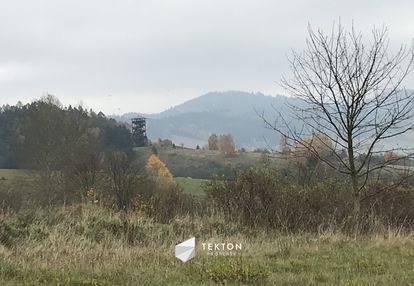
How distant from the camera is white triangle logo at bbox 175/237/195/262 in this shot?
716 cm

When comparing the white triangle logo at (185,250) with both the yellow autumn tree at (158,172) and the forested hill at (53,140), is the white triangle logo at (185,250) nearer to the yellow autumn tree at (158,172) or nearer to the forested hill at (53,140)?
the yellow autumn tree at (158,172)

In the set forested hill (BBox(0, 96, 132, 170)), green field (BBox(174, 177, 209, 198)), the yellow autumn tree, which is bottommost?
the yellow autumn tree

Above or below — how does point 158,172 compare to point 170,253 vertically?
below

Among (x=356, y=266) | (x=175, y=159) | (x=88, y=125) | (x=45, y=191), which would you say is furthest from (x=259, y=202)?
(x=175, y=159)

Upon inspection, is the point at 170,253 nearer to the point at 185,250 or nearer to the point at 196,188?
the point at 185,250

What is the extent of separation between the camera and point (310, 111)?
11297 mm

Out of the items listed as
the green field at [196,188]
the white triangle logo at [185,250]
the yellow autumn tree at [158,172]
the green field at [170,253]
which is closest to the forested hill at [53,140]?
the yellow autumn tree at [158,172]

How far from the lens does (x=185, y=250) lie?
25.6 ft

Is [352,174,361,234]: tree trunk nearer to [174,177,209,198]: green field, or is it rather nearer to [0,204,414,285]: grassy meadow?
[0,204,414,285]: grassy meadow

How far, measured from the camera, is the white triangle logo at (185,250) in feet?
23.5

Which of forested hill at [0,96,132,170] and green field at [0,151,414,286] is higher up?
forested hill at [0,96,132,170]

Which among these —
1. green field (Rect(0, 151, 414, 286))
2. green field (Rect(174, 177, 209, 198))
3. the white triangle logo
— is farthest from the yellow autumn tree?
the white triangle logo

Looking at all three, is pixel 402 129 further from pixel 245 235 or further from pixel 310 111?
pixel 245 235

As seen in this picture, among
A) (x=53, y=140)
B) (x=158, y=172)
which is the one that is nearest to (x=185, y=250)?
(x=53, y=140)
